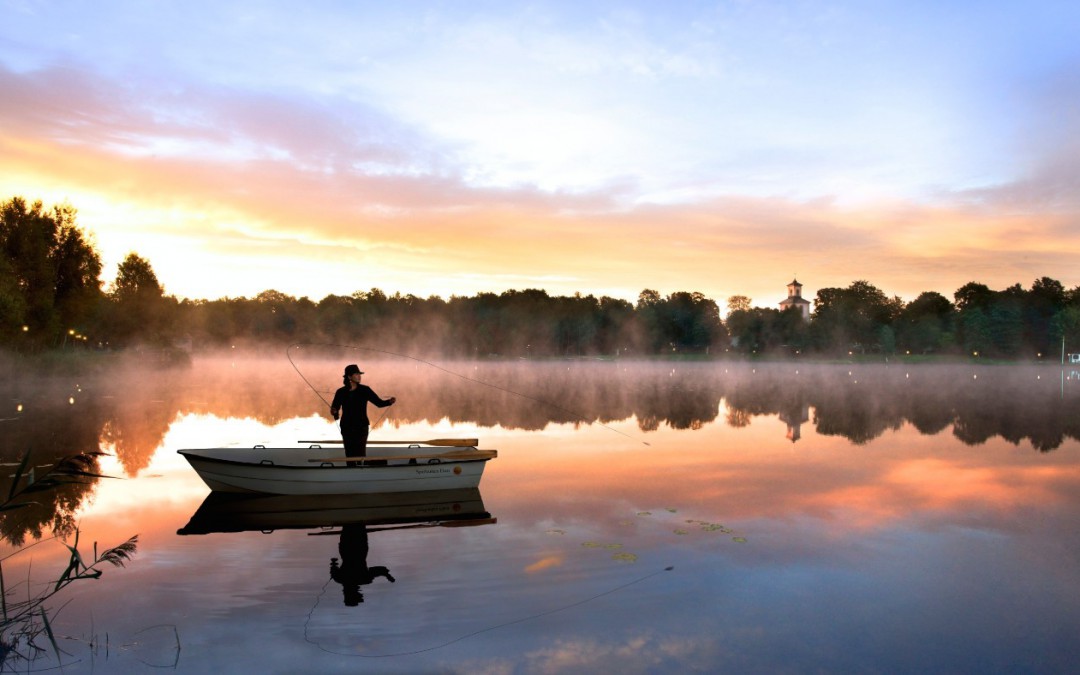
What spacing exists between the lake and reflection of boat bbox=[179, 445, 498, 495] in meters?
0.64

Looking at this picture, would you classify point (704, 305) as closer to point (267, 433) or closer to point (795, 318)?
point (795, 318)

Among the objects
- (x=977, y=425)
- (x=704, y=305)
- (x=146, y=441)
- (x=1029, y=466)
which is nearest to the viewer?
(x=1029, y=466)

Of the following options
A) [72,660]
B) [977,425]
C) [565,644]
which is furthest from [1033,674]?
[977,425]

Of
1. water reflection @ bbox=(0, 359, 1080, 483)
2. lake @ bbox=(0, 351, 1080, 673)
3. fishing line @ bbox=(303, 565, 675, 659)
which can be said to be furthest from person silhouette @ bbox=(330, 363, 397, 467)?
water reflection @ bbox=(0, 359, 1080, 483)

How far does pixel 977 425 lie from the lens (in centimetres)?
3022

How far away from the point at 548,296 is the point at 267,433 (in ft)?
540

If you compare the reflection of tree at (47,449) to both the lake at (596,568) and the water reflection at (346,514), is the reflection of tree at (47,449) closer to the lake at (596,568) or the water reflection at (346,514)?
the lake at (596,568)

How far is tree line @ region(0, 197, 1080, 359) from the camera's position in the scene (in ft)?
292

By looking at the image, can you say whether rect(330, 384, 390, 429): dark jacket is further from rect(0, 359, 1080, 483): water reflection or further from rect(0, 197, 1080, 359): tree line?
rect(0, 197, 1080, 359): tree line

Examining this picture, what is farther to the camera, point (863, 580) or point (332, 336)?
point (332, 336)

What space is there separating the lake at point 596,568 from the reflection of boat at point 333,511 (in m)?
0.11

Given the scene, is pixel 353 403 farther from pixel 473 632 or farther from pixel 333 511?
pixel 473 632

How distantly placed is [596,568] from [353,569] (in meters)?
3.65

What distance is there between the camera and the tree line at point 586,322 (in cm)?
8888
